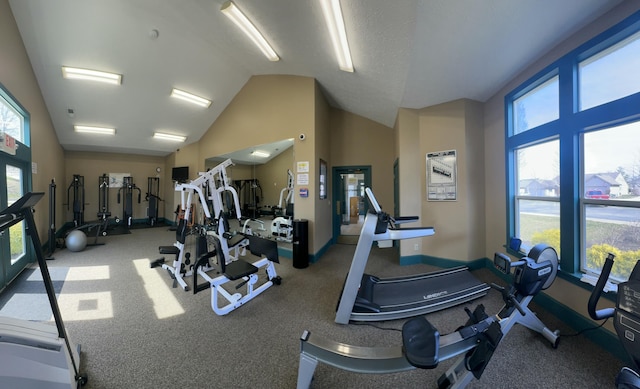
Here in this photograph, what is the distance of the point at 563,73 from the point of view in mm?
2262

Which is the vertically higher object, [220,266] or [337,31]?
[337,31]

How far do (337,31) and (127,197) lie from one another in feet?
29.2

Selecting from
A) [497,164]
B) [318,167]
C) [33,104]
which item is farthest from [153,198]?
[497,164]

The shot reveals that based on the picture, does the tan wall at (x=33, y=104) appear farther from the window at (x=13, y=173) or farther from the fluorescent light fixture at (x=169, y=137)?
the fluorescent light fixture at (x=169, y=137)

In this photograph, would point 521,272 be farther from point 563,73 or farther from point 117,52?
point 117,52

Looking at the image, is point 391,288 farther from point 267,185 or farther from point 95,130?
point 95,130

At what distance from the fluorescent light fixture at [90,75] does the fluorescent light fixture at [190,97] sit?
3.19ft

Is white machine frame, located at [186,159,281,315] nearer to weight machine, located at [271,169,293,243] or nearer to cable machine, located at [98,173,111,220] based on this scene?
weight machine, located at [271,169,293,243]

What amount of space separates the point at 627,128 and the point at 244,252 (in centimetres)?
528

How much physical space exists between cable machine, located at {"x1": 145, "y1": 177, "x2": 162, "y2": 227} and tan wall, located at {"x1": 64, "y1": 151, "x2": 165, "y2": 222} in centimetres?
13

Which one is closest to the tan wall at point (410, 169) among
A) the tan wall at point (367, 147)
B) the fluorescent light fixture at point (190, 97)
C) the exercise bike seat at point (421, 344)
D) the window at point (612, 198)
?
the tan wall at point (367, 147)

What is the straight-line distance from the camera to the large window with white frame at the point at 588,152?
1.83 metres

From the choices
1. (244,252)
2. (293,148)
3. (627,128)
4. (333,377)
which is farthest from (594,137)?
(244,252)

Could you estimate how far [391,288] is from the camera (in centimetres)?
278
